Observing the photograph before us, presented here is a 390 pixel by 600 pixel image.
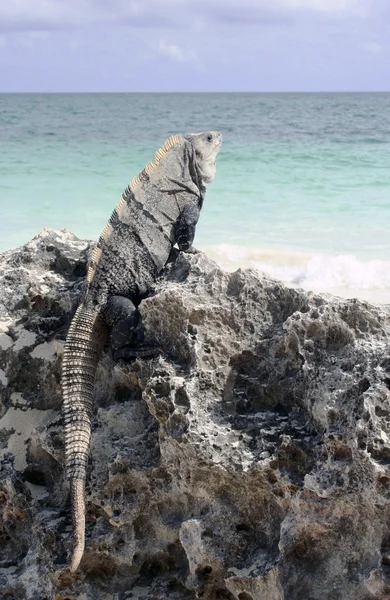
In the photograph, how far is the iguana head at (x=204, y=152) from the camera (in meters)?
3.86

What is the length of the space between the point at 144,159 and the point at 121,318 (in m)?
15.5

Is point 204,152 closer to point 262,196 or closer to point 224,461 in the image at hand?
point 224,461

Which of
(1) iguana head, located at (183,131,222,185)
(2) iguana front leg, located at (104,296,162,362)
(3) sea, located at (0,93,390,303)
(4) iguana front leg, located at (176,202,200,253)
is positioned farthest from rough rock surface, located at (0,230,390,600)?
(3) sea, located at (0,93,390,303)

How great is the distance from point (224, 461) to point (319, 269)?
5.85 meters

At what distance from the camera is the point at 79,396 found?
300cm

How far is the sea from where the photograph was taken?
872 centimetres

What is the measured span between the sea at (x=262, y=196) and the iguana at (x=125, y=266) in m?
3.89

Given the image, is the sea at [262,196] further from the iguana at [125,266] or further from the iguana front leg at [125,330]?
the iguana front leg at [125,330]

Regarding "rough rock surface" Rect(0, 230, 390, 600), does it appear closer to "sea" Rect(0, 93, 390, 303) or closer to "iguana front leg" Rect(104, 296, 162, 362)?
"iguana front leg" Rect(104, 296, 162, 362)

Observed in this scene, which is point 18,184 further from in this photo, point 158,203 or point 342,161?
point 158,203

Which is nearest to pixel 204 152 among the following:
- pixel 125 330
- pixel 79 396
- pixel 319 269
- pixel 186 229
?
pixel 186 229

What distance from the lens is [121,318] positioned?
10.4 feet

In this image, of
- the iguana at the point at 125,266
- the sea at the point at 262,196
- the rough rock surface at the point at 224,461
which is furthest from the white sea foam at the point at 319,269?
A: the rough rock surface at the point at 224,461


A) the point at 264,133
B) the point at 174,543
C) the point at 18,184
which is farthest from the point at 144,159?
the point at 174,543
